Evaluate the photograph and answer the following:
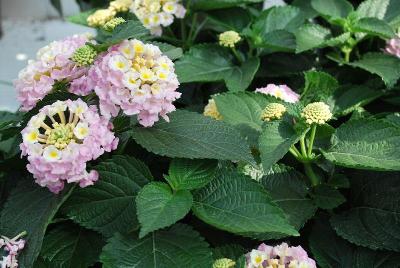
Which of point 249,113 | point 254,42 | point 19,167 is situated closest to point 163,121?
point 249,113

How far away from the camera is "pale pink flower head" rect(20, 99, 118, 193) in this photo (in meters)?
0.92

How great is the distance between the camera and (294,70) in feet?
4.81

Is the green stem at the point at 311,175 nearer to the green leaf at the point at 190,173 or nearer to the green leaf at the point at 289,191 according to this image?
the green leaf at the point at 289,191

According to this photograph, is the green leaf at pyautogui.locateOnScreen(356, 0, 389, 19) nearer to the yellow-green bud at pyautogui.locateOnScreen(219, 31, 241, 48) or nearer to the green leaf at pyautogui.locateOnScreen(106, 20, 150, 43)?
the yellow-green bud at pyautogui.locateOnScreen(219, 31, 241, 48)

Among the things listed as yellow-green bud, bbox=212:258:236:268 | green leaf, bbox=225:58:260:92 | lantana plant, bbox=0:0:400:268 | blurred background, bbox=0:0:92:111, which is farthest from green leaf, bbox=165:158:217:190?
blurred background, bbox=0:0:92:111

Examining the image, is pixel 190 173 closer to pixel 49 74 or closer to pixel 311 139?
pixel 311 139

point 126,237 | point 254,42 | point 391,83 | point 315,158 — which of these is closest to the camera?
point 126,237

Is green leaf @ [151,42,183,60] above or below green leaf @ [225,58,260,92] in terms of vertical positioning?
above

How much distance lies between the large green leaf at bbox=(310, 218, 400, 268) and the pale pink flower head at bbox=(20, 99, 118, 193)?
0.37 metres

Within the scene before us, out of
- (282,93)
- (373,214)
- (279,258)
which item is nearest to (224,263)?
(279,258)

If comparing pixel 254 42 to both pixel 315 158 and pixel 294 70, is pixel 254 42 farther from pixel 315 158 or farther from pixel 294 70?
pixel 315 158

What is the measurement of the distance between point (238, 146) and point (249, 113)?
0.17 metres

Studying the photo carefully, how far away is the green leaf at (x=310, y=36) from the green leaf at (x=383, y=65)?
0.09 metres

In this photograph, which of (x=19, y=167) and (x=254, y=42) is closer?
(x=19, y=167)
